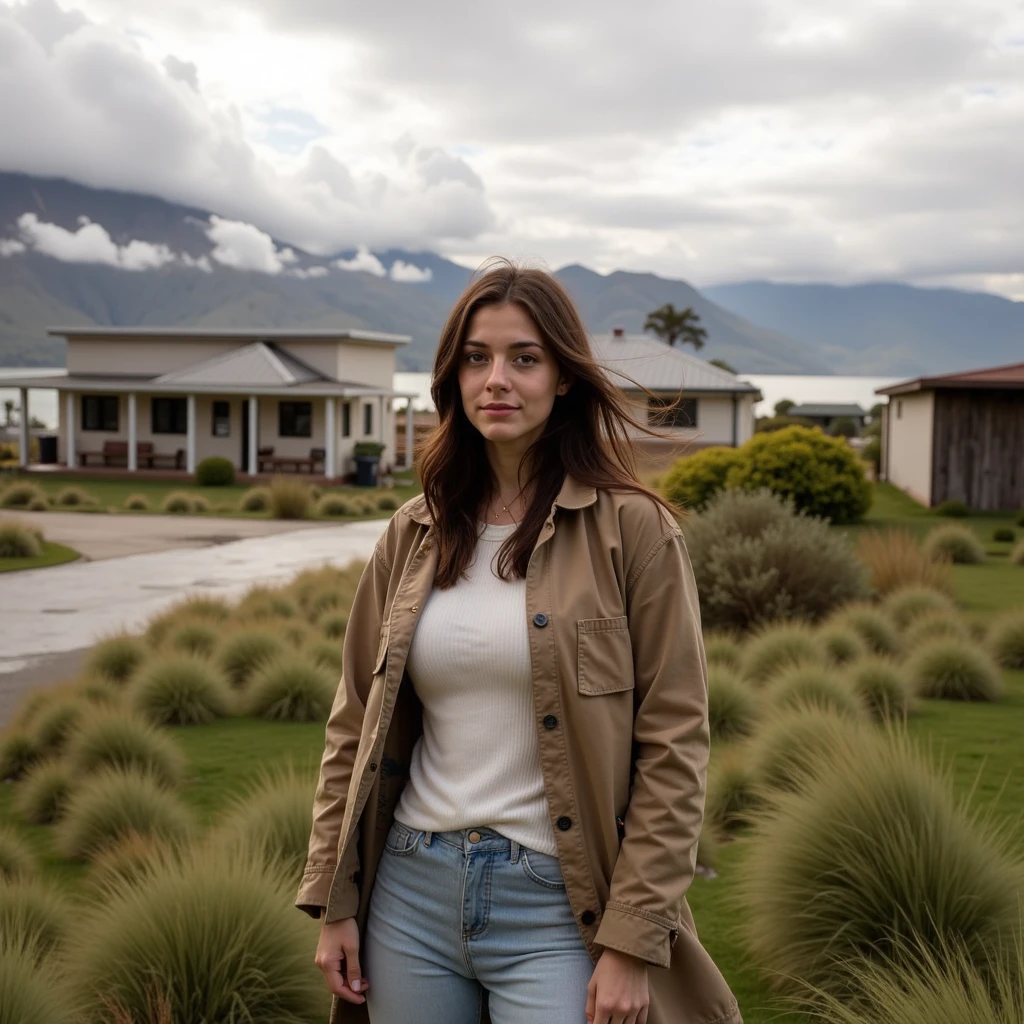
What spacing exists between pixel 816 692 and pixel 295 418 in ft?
118

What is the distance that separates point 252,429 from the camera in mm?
40719

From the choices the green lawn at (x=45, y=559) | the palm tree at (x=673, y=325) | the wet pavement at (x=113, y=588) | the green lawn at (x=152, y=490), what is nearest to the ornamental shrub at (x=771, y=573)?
the wet pavement at (x=113, y=588)

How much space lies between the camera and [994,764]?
24.8 ft

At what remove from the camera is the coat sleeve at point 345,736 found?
2625 mm

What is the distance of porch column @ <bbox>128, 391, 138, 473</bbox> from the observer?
133ft

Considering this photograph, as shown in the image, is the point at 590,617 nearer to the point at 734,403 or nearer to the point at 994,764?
the point at 994,764

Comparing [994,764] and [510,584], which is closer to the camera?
[510,584]

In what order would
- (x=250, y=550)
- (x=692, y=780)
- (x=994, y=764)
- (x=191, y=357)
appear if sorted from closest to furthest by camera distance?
(x=692, y=780)
(x=994, y=764)
(x=250, y=550)
(x=191, y=357)

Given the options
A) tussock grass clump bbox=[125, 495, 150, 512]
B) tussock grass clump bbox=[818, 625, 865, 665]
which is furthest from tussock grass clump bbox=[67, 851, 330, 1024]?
tussock grass clump bbox=[125, 495, 150, 512]

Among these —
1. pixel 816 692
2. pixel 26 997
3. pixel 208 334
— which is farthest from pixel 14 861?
pixel 208 334

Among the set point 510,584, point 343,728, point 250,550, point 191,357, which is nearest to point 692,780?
point 510,584

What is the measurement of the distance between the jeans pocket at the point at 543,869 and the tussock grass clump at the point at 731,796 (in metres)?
4.30

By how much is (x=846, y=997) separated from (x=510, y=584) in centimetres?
258

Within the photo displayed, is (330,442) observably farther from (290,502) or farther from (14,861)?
(14,861)
